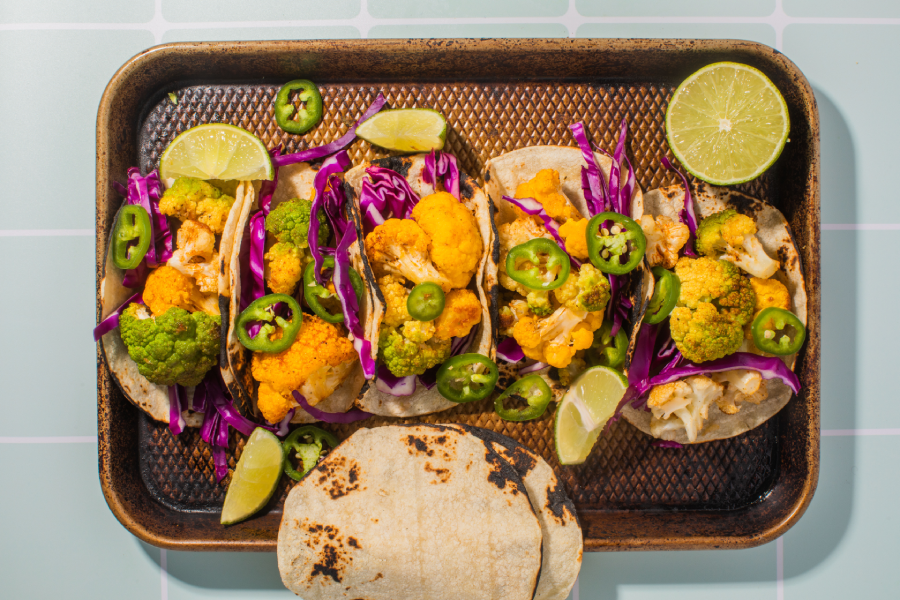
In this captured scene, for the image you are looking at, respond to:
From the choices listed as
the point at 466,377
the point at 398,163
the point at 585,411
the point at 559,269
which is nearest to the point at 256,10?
the point at 398,163

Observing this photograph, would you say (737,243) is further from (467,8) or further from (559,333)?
(467,8)

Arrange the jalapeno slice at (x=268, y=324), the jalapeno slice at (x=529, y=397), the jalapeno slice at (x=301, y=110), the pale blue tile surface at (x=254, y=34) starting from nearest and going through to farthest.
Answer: the jalapeno slice at (x=268, y=324)
the jalapeno slice at (x=529, y=397)
the jalapeno slice at (x=301, y=110)
the pale blue tile surface at (x=254, y=34)

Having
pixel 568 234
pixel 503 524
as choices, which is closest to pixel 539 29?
pixel 568 234

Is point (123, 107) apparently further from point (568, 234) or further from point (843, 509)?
point (843, 509)

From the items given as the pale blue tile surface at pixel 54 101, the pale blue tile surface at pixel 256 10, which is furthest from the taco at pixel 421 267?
the pale blue tile surface at pixel 54 101

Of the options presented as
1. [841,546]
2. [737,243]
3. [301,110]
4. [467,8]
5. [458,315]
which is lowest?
[841,546]

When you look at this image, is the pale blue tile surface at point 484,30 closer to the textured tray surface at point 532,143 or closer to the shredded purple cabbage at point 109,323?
the textured tray surface at point 532,143
